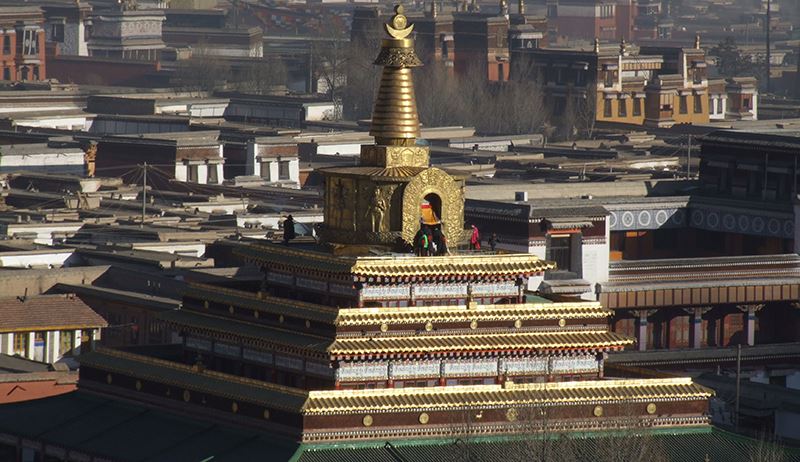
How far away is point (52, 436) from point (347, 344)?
866 centimetres

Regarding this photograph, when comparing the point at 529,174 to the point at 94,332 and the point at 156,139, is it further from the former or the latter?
the point at 94,332

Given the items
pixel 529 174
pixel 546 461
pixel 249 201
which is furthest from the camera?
pixel 529 174

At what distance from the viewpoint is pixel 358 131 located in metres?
168

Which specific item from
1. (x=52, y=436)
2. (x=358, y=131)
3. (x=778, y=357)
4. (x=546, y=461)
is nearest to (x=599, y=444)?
(x=546, y=461)

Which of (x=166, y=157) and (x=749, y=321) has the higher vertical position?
(x=166, y=157)

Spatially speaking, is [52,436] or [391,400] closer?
[391,400]

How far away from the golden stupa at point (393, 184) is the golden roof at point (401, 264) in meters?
1.01

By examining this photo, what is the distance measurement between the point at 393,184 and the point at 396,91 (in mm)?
2287

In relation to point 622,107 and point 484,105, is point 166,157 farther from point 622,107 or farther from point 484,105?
point 484,105

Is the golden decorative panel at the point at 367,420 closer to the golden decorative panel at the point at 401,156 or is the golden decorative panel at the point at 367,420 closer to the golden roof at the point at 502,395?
the golden roof at the point at 502,395

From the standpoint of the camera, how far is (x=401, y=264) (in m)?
64.4

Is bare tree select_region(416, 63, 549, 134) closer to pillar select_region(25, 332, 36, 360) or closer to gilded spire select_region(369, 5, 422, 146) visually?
pillar select_region(25, 332, 36, 360)

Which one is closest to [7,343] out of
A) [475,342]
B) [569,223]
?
[569,223]

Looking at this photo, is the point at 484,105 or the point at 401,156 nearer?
the point at 401,156
